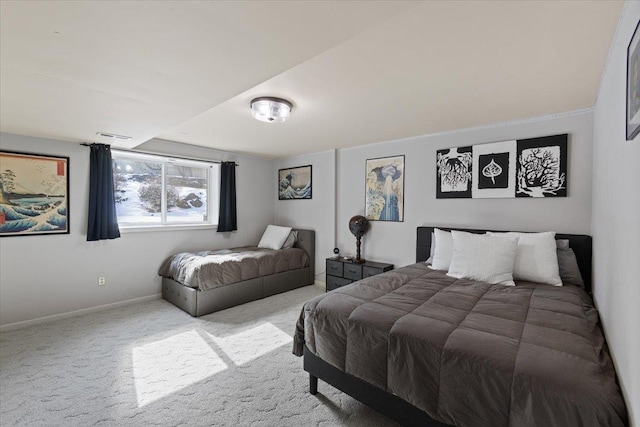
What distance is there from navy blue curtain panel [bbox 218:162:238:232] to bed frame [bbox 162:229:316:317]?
47.6 inches

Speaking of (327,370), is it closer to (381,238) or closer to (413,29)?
(413,29)

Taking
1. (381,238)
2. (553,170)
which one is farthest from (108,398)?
(553,170)

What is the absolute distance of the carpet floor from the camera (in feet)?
5.99

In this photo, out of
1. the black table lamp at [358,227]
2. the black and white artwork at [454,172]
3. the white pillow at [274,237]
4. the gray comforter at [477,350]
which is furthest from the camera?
the white pillow at [274,237]

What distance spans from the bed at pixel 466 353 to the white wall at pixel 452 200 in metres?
0.90

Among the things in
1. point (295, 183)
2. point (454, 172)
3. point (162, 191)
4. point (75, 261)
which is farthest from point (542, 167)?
point (75, 261)

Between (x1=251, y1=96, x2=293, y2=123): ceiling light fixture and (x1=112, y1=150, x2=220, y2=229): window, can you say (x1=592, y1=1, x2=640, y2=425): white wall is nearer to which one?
(x1=251, y1=96, x2=293, y2=123): ceiling light fixture

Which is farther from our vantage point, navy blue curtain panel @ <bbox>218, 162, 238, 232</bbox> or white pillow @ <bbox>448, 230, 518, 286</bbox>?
navy blue curtain panel @ <bbox>218, 162, 238, 232</bbox>

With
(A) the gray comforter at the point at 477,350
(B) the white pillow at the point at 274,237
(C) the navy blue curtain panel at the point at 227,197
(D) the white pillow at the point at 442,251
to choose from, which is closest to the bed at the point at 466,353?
(A) the gray comforter at the point at 477,350

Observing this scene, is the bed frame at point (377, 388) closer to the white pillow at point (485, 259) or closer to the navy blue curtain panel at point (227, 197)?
the white pillow at point (485, 259)

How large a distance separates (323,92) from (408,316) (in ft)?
5.85

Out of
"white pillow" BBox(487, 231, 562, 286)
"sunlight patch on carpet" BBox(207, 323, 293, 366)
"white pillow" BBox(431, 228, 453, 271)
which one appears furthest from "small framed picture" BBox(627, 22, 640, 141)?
"sunlight patch on carpet" BBox(207, 323, 293, 366)

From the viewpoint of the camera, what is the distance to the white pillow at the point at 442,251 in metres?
2.95

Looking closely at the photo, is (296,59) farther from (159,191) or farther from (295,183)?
(295,183)
